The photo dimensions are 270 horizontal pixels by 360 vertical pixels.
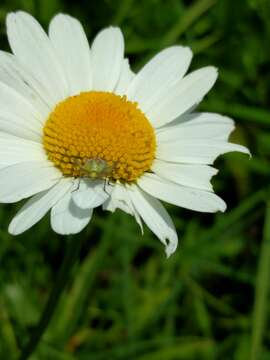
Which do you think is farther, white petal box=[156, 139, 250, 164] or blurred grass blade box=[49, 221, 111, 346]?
blurred grass blade box=[49, 221, 111, 346]

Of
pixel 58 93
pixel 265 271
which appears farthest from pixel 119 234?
pixel 58 93

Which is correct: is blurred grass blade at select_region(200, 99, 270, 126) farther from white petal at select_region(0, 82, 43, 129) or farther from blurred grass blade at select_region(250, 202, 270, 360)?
white petal at select_region(0, 82, 43, 129)

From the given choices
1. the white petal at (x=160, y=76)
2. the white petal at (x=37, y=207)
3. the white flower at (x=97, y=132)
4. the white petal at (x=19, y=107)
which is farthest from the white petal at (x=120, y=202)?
the white petal at (x=160, y=76)

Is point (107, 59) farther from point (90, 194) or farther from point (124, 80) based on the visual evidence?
point (90, 194)

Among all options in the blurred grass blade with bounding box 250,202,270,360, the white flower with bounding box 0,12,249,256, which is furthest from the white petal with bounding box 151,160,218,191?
the blurred grass blade with bounding box 250,202,270,360

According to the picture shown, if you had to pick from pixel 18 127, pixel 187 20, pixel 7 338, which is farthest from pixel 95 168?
pixel 187 20

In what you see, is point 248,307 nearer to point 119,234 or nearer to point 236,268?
point 236,268
